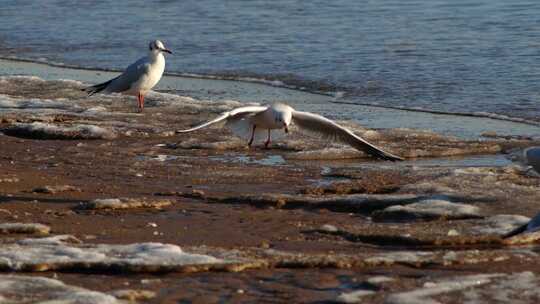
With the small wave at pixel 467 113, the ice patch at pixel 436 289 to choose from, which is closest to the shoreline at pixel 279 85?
the small wave at pixel 467 113

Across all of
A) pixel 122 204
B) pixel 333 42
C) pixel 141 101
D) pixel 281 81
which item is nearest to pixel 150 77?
pixel 141 101

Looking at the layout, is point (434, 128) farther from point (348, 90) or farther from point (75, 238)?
point (75, 238)

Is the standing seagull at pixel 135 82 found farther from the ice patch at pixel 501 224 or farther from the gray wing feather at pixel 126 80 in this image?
the ice patch at pixel 501 224

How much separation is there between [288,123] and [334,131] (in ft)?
1.47

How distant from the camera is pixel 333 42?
687 inches

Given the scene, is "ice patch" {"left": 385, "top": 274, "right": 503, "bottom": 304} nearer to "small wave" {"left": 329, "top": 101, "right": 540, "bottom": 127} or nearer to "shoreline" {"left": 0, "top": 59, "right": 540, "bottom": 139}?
"shoreline" {"left": 0, "top": 59, "right": 540, "bottom": 139}

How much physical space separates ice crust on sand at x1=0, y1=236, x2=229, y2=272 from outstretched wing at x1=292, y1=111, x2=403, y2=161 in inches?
130

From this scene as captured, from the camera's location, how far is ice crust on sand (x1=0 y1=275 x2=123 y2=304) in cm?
554

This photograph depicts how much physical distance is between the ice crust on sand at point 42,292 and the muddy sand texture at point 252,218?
0.01 meters

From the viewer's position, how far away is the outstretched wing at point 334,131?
9422 millimetres

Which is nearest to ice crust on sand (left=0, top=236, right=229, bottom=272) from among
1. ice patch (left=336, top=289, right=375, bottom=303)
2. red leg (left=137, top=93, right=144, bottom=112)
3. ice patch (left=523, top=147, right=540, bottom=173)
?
ice patch (left=336, top=289, right=375, bottom=303)

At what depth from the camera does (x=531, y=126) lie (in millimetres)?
11773

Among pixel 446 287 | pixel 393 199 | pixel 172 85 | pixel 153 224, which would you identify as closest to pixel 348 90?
pixel 172 85

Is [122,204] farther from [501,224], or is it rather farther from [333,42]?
[333,42]
